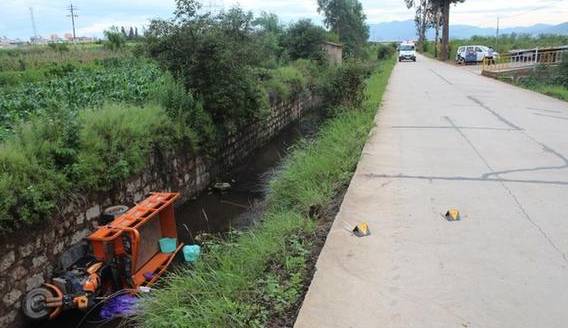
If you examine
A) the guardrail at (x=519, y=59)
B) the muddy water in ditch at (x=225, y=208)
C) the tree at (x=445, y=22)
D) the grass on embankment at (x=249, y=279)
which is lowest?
the muddy water in ditch at (x=225, y=208)

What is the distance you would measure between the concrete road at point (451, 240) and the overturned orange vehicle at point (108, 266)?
2.82 m

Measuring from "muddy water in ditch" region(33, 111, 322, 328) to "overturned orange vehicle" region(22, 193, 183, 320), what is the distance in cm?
30

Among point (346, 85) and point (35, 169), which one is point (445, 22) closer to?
point (346, 85)

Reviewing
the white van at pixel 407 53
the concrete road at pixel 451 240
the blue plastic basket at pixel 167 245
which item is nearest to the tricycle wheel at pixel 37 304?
the blue plastic basket at pixel 167 245

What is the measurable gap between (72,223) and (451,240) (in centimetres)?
513

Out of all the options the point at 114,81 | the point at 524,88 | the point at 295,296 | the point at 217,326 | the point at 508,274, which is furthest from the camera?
the point at 524,88

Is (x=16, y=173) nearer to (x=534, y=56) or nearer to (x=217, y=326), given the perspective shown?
(x=217, y=326)

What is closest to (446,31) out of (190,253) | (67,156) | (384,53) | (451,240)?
(384,53)

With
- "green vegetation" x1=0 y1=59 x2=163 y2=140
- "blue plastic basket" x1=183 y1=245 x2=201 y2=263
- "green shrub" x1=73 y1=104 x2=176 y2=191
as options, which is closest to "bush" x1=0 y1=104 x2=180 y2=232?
"green shrub" x1=73 y1=104 x2=176 y2=191

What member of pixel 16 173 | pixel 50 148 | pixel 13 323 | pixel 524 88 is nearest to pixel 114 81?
pixel 50 148

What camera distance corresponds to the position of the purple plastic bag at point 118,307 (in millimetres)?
5668

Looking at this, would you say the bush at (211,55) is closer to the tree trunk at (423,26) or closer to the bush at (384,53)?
the bush at (384,53)

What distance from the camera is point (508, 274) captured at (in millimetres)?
3879

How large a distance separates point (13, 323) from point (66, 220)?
1521 millimetres
